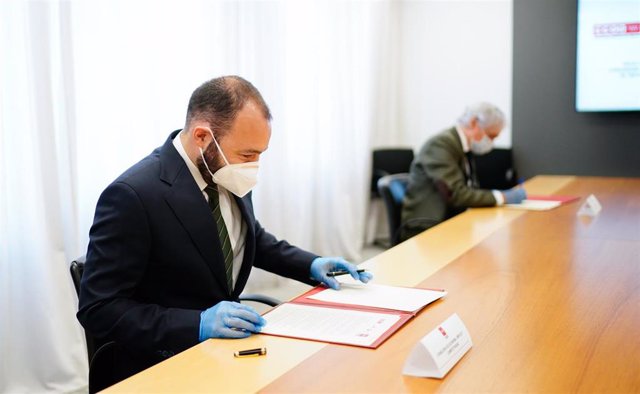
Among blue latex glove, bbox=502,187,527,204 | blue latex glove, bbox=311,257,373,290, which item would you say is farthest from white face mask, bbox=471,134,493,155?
blue latex glove, bbox=311,257,373,290

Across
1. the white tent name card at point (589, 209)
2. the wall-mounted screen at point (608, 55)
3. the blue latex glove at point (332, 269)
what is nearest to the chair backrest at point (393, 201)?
the white tent name card at point (589, 209)

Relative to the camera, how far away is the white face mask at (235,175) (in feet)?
6.13

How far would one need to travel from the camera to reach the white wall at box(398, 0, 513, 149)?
5.71m

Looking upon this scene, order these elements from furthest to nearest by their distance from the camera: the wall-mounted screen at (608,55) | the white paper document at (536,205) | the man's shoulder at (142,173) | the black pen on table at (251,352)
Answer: the wall-mounted screen at (608,55) → the white paper document at (536,205) → the man's shoulder at (142,173) → the black pen on table at (251,352)

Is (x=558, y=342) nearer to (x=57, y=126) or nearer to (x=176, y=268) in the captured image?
(x=176, y=268)

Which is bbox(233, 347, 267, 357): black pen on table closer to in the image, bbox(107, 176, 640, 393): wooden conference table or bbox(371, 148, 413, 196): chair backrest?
bbox(107, 176, 640, 393): wooden conference table

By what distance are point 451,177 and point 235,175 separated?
212cm

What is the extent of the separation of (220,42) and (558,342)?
9.75 feet

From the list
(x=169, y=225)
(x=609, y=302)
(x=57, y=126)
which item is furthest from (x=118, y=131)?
(x=609, y=302)

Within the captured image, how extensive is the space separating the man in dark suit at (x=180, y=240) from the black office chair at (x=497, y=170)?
3847mm

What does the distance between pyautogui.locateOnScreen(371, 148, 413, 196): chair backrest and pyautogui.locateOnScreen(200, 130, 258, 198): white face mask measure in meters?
3.95

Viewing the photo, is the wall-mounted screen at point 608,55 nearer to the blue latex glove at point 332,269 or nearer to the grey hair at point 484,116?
the grey hair at point 484,116

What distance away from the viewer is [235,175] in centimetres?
189

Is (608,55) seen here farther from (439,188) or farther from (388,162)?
(439,188)
